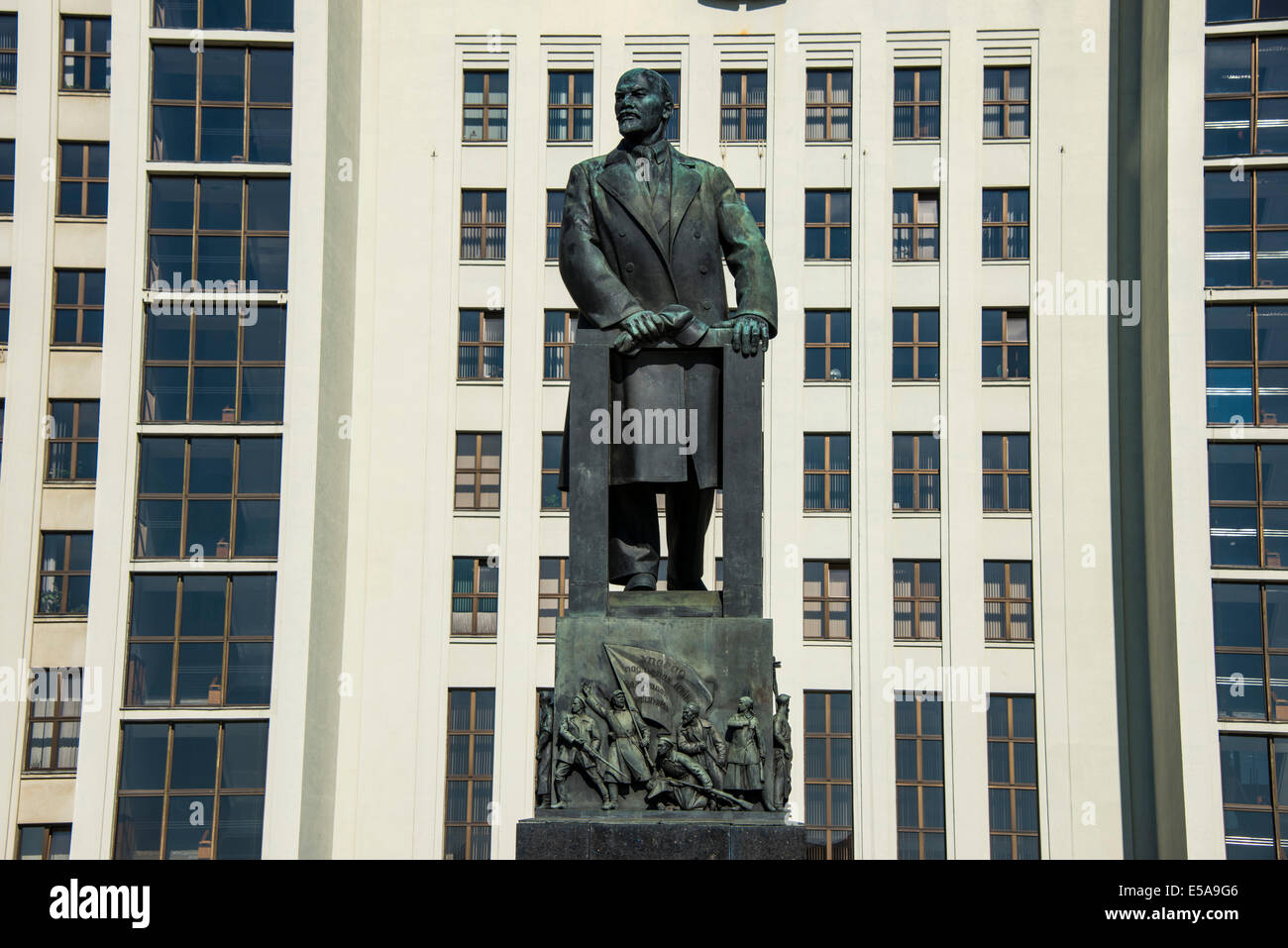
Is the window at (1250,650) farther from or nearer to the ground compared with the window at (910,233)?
nearer to the ground

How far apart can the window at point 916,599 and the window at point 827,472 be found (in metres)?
2.23

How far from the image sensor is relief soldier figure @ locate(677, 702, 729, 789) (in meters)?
13.3

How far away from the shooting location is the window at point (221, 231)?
43906 millimetres

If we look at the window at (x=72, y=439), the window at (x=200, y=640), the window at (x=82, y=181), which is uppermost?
the window at (x=82, y=181)

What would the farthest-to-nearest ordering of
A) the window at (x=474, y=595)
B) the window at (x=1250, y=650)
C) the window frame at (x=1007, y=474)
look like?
the window frame at (x=1007, y=474) → the window at (x=474, y=595) → the window at (x=1250, y=650)

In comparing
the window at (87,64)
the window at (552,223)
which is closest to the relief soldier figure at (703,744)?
the window at (552,223)

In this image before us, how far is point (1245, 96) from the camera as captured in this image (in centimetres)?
4359

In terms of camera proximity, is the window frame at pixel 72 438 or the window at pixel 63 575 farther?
the window frame at pixel 72 438

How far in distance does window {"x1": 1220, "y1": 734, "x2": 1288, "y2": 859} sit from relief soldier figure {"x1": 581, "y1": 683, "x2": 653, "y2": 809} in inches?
1210

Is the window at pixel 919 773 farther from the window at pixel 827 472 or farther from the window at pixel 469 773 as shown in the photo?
the window at pixel 469 773

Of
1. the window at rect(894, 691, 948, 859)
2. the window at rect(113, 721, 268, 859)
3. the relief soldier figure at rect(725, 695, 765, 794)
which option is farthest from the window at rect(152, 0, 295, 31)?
the relief soldier figure at rect(725, 695, 765, 794)

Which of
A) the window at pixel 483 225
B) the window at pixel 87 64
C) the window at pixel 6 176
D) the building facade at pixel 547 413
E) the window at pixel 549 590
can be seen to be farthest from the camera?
the window at pixel 483 225

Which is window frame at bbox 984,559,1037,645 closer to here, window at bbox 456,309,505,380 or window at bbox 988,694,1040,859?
window at bbox 988,694,1040,859

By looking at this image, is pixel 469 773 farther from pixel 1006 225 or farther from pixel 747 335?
pixel 747 335
